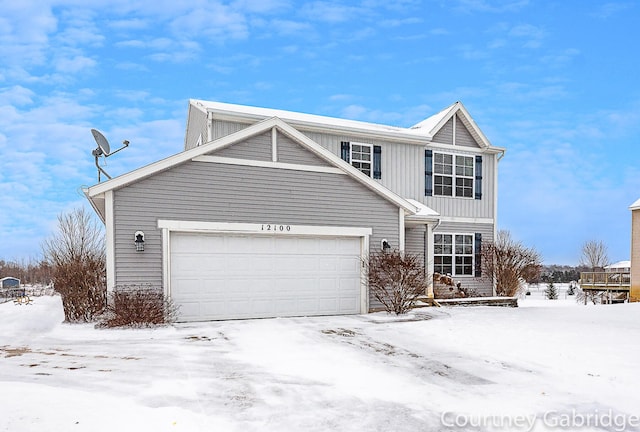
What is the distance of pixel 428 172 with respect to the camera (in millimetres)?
16000

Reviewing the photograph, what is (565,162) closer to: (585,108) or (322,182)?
(585,108)

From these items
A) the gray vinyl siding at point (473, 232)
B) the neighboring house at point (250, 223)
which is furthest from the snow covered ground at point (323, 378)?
the gray vinyl siding at point (473, 232)

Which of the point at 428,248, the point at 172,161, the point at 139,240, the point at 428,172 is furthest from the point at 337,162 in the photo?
the point at 428,172

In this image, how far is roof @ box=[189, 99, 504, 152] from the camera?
13.7 m

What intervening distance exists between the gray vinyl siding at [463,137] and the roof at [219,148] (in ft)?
19.4

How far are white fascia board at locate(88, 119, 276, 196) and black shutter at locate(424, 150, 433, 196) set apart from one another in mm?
7181

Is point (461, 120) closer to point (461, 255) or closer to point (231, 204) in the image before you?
point (461, 255)

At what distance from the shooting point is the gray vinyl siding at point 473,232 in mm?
15969

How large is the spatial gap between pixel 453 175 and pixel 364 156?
12.4ft

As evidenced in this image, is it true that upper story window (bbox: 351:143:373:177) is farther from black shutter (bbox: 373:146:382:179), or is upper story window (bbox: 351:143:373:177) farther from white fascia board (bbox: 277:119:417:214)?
white fascia board (bbox: 277:119:417:214)

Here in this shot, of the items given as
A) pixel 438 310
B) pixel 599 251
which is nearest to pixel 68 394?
pixel 438 310

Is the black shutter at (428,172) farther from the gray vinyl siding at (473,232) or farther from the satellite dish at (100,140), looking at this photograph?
the satellite dish at (100,140)

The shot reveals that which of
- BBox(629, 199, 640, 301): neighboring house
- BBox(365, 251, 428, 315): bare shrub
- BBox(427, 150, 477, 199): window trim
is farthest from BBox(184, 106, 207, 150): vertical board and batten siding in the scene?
BBox(629, 199, 640, 301): neighboring house

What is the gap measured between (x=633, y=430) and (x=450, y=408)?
1.58m
